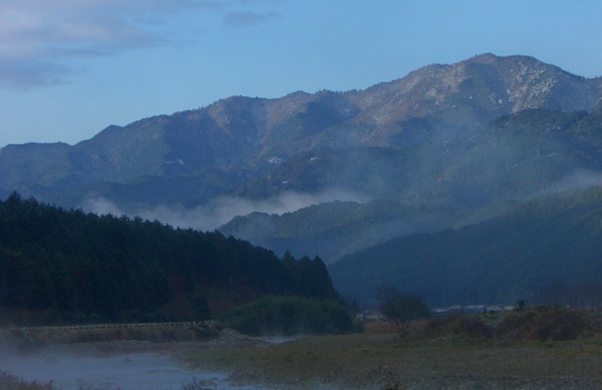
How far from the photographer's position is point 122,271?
244 feet

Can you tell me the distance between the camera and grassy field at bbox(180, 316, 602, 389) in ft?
97.1

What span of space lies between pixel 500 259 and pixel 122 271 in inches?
2898

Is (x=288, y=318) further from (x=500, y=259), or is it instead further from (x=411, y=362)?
(x=500, y=259)

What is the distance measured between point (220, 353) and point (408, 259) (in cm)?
10909

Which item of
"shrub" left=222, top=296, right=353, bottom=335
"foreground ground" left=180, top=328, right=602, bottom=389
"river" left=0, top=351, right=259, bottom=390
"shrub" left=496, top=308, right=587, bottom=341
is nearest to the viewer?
"foreground ground" left=180, top=328, right=602, bottom=389

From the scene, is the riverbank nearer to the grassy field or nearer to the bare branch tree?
the grassy field

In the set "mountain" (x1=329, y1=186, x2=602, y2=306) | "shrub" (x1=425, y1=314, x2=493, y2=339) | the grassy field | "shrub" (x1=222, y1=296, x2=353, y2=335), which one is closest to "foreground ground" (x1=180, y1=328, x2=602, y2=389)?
the grassy field

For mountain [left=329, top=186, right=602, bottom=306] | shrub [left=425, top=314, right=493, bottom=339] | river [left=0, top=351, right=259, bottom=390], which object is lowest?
river [left=0, top=351, right=259, bottom=390]

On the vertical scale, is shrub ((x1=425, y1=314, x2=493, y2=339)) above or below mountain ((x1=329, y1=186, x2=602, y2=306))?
below

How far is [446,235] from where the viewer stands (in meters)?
162

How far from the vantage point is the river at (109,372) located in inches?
1385

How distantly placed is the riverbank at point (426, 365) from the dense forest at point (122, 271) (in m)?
21.7

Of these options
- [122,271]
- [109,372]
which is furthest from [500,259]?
[109,372]

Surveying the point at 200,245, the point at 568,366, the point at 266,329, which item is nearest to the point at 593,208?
the point at 200,245
